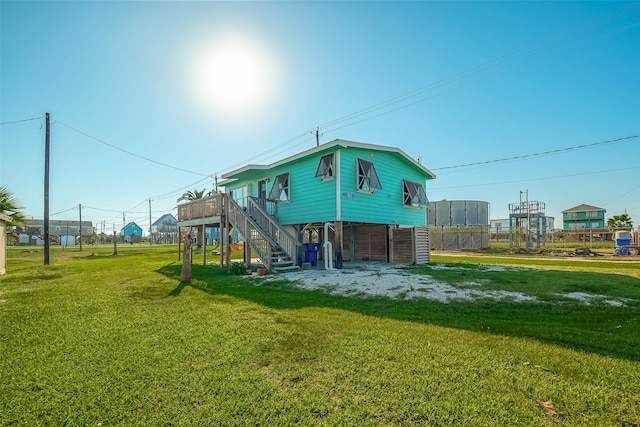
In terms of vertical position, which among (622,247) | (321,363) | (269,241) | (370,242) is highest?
(269,241)

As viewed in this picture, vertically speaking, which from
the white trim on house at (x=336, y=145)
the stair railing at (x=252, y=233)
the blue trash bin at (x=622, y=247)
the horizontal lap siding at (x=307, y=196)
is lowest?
the blue trash bin at (x=622, y=247)

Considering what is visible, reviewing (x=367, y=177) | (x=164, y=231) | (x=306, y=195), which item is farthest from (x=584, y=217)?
(x=164, y=231)

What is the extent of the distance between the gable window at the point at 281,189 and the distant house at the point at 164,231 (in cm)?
3532

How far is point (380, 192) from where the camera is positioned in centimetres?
1441

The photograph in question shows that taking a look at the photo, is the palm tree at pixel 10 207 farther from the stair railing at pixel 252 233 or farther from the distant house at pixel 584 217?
the distant house at pixel 584 217

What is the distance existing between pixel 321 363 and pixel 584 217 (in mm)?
73173

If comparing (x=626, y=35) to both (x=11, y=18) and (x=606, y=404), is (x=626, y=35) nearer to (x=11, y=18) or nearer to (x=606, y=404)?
(x=606, y=404)

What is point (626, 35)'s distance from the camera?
514 inches

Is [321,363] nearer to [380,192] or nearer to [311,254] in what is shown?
[311,254]

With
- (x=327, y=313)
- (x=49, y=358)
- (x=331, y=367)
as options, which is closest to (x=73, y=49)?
(x=49, y=358)

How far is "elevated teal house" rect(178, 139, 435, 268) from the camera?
12.7 meters

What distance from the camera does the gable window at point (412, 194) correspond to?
15.8 m

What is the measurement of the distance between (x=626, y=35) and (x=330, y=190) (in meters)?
13.8

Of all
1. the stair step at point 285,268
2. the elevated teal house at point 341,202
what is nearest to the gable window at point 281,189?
the elevated teal house at point 341,202
